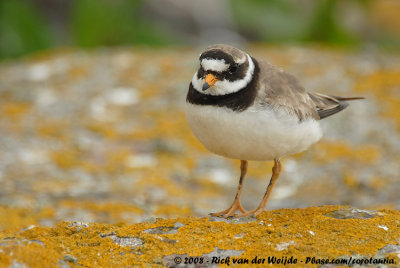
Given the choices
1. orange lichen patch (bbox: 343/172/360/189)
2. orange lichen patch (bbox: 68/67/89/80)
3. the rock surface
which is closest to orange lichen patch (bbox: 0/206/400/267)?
the rock surface

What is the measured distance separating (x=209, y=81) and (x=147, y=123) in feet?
10.1

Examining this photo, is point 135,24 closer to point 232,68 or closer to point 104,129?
point 104,129

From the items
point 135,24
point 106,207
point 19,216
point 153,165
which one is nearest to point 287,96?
point 106,207

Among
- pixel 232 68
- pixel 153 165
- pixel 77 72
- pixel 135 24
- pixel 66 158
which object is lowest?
pixel 153 165

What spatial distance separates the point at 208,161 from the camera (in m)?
6.82

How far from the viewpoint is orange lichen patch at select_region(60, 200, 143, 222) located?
18.3 ft

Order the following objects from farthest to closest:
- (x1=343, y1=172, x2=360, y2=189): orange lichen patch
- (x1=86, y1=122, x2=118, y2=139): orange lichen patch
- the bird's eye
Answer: (x1=86, y1=122, x2=118, y2=139): orange lichen patch → (x1=343, y1=172, x2=360, y2=189): orange lichen patch → the bird's eye

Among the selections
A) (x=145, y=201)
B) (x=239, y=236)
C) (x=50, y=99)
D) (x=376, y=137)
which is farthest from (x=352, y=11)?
(x=239, y=236)

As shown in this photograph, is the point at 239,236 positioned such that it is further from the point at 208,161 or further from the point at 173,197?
the point at 208,161

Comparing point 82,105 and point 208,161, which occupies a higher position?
point 82,105

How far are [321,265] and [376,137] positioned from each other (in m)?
3.80

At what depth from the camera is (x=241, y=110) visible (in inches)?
171

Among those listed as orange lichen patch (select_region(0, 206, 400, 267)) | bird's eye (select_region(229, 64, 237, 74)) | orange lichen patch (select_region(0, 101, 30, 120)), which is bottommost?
orange lichen patch (select_region(0, 206, 400, 267))

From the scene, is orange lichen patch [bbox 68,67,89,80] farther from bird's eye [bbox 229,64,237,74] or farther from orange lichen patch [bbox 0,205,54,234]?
bird's eye [bbox 229,64,237,74]
